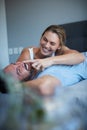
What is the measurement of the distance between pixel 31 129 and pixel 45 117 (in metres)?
0.03

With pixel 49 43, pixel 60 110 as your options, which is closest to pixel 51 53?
pixel 49 43

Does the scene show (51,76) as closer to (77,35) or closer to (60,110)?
(60,110)

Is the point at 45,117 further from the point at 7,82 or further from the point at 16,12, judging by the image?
the point at 16,12

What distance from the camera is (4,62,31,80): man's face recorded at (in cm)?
50

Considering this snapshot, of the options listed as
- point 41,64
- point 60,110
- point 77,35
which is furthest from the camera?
point 77,35

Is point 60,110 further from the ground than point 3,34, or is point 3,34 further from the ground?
point 3,34

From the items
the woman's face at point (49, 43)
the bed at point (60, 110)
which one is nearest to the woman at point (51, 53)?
the woman's face at point (49, 43)

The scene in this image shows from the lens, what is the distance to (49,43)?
1.89ft

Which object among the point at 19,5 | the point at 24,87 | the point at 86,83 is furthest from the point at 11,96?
the point at 19,5

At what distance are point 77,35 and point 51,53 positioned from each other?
12cm

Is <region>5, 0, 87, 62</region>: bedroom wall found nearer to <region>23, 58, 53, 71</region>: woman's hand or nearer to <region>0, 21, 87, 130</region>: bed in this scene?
<region>23, 58, 53, 71</region>: woman's hand

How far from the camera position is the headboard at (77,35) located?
638mm

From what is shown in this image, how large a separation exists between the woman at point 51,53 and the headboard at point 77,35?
21 millimetres

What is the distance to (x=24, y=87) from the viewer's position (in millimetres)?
444
